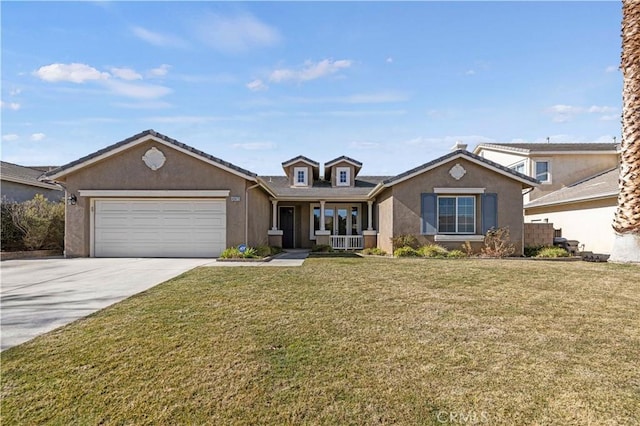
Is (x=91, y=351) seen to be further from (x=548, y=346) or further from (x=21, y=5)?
(x=21, y=5)

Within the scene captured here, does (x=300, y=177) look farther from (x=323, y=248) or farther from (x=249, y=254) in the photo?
(x=249, y=254)

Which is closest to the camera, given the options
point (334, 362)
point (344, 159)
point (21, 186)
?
point (334, 362)

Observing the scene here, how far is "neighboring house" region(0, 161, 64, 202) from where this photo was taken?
17609mm

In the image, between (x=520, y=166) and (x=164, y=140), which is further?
(x=520, y=166)

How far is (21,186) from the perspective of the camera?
18719 mm

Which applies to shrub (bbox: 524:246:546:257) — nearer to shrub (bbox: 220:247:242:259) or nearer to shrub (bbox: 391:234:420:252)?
shrub (bbox: 391:234:420:252)

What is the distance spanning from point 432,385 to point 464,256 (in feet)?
37.7

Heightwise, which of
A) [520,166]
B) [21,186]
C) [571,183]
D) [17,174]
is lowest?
[21,186]

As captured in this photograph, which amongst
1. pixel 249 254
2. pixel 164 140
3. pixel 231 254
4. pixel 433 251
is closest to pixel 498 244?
pixel 433 251

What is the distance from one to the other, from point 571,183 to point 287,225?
1670 cm

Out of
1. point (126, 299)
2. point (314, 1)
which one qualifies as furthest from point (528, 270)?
point (314, 1)

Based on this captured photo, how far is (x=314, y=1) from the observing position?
1215 centimetres

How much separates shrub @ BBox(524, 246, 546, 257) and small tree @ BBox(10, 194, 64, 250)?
20382mm

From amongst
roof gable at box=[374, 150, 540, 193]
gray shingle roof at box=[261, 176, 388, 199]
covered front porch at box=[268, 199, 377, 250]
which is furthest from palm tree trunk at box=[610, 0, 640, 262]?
gray shingle roof at box=[261, 176, 388, 199]
